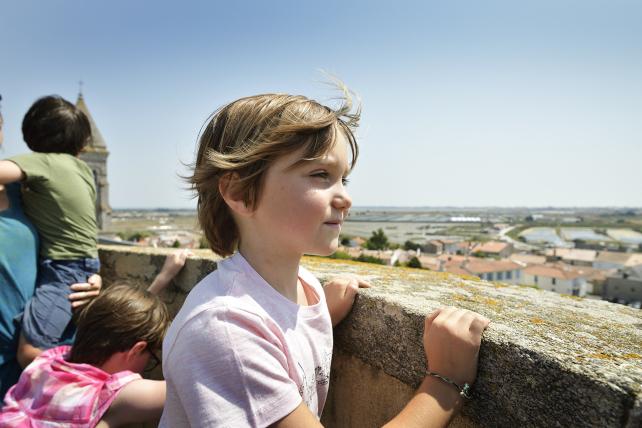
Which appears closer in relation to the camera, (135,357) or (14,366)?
(135,357)

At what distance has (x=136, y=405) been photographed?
1261 mm

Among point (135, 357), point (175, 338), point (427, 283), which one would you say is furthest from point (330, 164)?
point (135, 357)

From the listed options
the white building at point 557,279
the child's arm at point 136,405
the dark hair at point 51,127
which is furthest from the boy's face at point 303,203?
the white building at point 557,279

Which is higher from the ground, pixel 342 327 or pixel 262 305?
pixel 262 305

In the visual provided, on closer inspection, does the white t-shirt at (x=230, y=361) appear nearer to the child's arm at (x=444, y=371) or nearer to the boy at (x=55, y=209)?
the child's arm at (x=444, y=371)

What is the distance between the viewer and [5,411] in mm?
1264

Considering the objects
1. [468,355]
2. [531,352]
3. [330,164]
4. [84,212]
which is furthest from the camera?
[84,212]

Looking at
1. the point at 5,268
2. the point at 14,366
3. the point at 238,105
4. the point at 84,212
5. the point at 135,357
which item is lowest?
the point at 14,366

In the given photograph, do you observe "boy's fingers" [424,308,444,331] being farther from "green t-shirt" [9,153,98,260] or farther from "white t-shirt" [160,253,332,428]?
"green t-shirt" [9,153,98,260]

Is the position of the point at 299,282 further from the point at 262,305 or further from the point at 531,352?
the point at 531,352

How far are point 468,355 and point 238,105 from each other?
0.79 m

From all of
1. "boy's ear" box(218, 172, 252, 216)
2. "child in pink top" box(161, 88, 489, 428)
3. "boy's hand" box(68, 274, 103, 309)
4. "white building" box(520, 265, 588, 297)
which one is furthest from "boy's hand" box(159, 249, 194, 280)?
"white building" box(520, 265, 588, 297)

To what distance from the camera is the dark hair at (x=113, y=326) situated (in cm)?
143

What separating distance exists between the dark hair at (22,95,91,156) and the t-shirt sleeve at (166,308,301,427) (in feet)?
5.16
